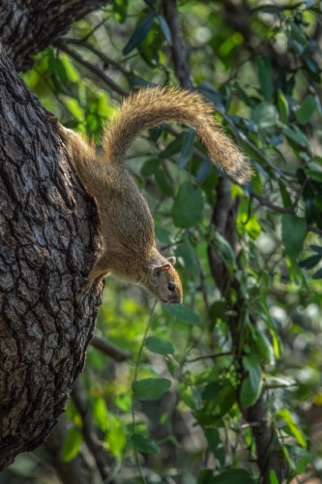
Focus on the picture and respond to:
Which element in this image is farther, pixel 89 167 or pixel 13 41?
pixel 13 41

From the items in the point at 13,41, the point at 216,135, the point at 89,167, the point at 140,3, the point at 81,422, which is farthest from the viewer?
the point at 140,3

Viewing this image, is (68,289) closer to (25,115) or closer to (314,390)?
(25,115)

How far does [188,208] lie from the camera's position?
9.51 ft

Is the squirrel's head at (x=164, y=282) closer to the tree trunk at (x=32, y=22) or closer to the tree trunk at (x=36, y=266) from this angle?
the tree trunk at (x=36, y=266)

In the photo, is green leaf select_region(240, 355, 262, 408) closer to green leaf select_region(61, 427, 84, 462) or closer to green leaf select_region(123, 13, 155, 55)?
green leaf select_region(61, 427, 84, 462)

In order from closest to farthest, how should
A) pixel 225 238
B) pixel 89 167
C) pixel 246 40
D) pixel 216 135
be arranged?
pixel 89 167 → pixel 216 135 → pixel 225 238 → pixel 246 40

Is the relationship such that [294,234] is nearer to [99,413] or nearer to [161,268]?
[161,268]

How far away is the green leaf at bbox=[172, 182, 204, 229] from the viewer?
289 cm

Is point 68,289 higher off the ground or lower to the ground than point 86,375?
higher

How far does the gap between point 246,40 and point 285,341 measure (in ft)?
5.69

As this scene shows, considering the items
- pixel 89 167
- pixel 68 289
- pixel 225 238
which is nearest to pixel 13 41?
pixel 89 167

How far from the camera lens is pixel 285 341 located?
5176 millimetres

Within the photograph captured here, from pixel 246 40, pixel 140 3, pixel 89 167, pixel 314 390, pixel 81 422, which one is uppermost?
pixel 140 3

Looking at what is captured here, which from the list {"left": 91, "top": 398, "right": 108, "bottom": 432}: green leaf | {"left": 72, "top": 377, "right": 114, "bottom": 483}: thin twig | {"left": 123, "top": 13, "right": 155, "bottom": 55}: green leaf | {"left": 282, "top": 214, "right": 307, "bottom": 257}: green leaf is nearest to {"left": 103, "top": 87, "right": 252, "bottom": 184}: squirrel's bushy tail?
{"left": 282, "top": 214, "right": 307, "bottom": 257}: green leaf
